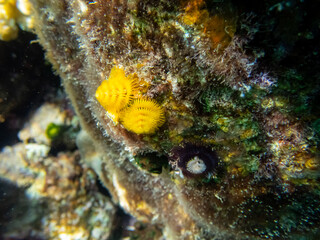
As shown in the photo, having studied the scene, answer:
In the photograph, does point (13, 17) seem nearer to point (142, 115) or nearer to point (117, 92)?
point (117, 92)

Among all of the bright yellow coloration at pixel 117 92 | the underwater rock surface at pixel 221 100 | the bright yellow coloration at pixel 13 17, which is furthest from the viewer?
the bright yellow coloration at pixel 13 17

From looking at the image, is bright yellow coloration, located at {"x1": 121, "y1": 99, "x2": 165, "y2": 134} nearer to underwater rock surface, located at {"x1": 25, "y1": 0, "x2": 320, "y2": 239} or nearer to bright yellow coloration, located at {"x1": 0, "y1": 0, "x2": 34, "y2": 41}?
underwater rock surface, located at {"x1": 25, "y1": 0, "x2": 320, "y2": 239}

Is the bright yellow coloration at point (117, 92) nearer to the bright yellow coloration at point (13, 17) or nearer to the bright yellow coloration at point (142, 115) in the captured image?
the bright yellow coloration at point (142, 115)

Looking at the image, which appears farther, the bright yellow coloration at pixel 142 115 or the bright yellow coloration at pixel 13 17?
the bright yellow coloration at pixel 13 17

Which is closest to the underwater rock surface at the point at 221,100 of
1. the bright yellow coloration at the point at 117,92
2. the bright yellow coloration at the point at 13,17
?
the bright yellow coloration at the point at 117,92

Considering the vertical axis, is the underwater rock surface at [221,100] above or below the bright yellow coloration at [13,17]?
below

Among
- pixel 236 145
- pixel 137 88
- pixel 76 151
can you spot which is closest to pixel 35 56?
pixel 76 151

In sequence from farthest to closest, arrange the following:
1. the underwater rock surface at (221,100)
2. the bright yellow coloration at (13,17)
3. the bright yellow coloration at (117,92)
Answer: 1. the bright yellow coloration at (13,17)
2. the bright yellow coloration at (117,92)
3. the underwater rock surface at (221,100)

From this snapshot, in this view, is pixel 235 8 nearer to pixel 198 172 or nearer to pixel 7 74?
pixel 198 172
